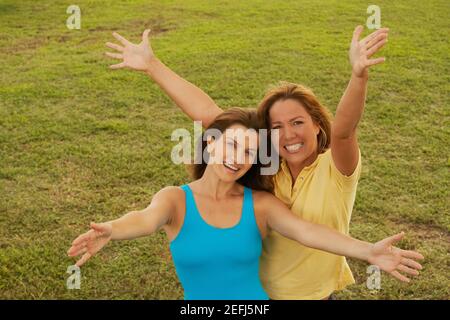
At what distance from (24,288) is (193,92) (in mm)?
1925

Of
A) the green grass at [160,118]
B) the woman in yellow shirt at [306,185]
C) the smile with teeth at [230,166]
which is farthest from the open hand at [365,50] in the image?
the green grass at [160,118]

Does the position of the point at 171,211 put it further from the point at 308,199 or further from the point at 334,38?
the point at 334,38

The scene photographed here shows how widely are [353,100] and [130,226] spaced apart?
0.98 metres

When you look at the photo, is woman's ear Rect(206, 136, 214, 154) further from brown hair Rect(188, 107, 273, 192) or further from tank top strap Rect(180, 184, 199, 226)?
tank top strap Rect(180, 184, 199, 226)

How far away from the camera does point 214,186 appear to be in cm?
245

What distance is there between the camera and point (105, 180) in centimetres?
527

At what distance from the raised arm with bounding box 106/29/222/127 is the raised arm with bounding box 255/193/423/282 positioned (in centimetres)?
58

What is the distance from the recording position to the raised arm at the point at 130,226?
2.10 meters

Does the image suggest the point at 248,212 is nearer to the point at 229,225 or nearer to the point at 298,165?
the point at 229,225

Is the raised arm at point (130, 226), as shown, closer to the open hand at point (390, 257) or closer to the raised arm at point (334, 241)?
the raised arm at point (334, 241)

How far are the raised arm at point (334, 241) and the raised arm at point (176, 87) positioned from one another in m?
0.58

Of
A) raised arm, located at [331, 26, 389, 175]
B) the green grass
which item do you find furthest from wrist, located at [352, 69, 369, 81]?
the green grass

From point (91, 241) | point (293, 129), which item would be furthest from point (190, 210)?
point (293, 129)

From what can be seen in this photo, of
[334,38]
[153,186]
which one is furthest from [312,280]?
[334,38]
